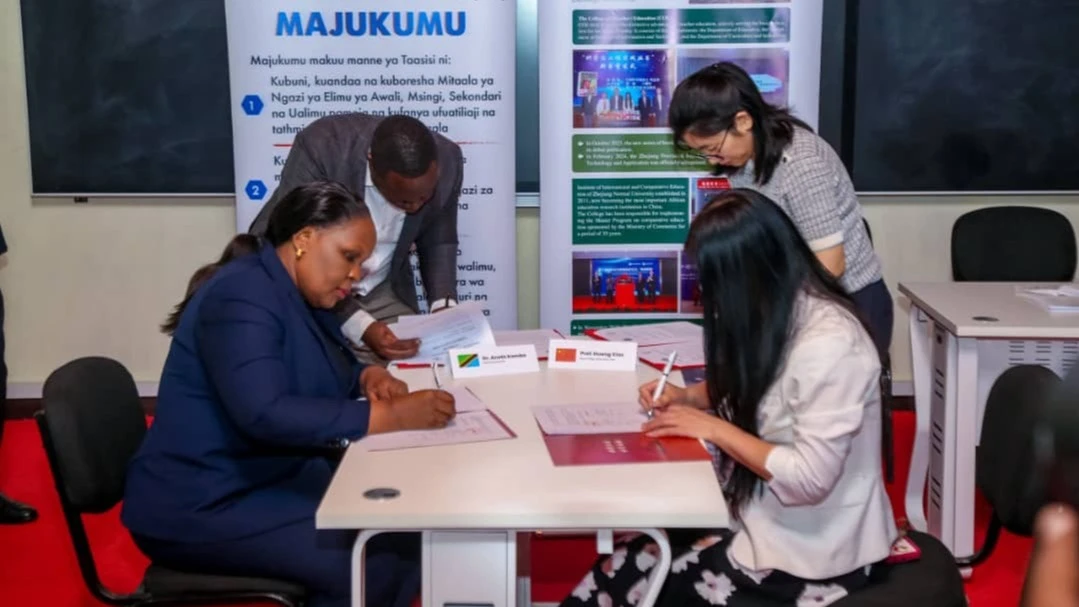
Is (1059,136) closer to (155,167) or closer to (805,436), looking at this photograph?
(805,436)

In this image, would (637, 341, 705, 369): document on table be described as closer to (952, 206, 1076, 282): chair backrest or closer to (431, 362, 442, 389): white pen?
(431, 362, 442, 389): white pen

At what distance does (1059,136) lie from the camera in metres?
4.63

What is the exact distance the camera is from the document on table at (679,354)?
2.76 m

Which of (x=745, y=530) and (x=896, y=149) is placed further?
(x=896, y=149)

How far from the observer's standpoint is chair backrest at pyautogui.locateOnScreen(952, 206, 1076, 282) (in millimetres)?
4172

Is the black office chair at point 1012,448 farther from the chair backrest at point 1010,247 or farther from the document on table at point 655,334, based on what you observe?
the chair backrest at point 1010,247

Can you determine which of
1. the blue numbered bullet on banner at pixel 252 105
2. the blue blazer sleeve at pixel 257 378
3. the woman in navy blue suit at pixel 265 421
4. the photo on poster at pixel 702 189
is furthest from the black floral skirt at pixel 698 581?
the blue numbered bullet on banner at pixel 252 105

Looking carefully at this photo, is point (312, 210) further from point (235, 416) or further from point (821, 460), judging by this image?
point (821, 460)

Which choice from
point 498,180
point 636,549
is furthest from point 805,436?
point 498,180

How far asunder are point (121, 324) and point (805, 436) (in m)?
3.82

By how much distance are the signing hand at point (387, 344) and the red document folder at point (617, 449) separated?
0.80 m

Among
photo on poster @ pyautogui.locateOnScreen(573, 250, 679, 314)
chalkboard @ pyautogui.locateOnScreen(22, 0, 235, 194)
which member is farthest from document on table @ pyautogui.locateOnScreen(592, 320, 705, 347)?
chalkboard @ pyautogui.locateOnScreen(22, 0, 235, 194)

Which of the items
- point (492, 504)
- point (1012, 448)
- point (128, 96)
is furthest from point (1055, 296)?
point (128, 96)

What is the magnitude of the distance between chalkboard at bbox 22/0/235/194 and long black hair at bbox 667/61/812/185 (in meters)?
2.44
